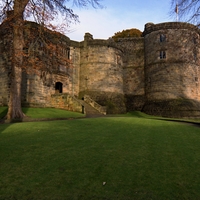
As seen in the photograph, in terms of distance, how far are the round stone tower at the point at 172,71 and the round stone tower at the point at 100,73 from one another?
4.97 m

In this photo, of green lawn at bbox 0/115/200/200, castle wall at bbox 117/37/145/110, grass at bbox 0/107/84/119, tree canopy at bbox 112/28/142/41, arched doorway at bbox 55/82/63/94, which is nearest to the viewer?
green lawn at bbox 0/115/200/200

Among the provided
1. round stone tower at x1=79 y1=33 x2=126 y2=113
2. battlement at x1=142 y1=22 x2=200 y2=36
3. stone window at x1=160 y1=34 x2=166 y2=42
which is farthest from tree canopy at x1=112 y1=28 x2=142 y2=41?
stone window at x1=160 y1=34 x2=166 y2=42

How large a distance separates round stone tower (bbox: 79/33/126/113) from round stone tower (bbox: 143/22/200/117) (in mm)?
4968

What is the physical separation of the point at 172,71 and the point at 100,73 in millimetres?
10146

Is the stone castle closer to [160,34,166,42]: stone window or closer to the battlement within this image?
Result: the battlement

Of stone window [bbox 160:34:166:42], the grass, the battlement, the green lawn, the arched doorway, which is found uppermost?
the battlement

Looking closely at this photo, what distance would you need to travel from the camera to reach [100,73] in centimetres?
2919

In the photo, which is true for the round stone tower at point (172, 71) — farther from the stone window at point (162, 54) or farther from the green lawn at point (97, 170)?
the green lawn at point (97, 170)

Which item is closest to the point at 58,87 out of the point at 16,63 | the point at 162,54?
the point at 16,63

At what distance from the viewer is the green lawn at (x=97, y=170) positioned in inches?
129

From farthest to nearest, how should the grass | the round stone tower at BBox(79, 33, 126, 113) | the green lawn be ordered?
the round stone tower at BBox(79, 33, 126, 113)
the grass
the green lawn

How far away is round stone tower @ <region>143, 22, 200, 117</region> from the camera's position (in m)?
27.3

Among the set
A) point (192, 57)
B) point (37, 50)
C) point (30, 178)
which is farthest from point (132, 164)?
point (192, 57)

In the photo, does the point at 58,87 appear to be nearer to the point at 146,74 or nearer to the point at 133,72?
the point at 133,72
